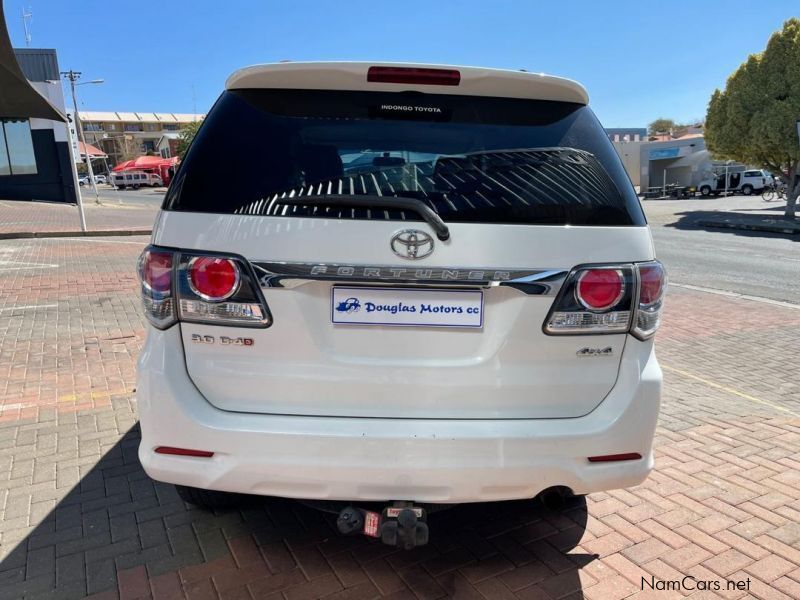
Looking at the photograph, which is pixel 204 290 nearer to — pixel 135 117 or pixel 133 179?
pixel 133 179

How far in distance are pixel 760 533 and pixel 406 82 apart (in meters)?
2.51

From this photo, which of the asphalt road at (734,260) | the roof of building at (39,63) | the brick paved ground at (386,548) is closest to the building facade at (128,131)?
the roof of building at (39,63)

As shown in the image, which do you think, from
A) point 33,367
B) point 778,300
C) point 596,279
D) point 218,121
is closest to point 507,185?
point 596,279

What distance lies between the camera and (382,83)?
2125 millimetres

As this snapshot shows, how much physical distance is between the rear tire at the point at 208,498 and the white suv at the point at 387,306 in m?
0.58

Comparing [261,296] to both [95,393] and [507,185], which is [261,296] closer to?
[507,185]

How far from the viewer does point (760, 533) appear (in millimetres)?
2703

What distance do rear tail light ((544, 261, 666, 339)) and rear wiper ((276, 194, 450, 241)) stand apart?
0.47 m

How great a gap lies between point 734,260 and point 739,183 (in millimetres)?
36363

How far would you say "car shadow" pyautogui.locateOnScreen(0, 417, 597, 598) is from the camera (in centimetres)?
235

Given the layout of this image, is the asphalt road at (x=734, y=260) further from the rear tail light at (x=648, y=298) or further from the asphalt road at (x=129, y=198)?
the asphalt road at (x=129, y=198)

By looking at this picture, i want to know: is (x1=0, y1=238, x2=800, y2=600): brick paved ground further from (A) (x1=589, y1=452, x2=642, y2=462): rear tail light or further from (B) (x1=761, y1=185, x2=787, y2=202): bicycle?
(B) (x1=761, y1=185, x2=787, y2=202): bicycle

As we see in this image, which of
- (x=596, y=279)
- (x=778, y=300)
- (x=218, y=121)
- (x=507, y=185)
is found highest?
(x=218, y=121)

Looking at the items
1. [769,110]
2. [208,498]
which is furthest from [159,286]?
[769,110]
